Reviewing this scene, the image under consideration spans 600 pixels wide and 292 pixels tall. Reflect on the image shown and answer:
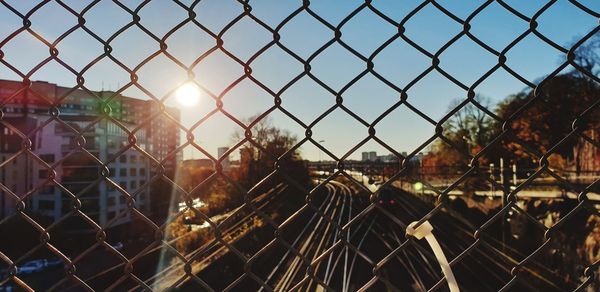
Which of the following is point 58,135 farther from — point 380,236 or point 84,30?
point 84,30

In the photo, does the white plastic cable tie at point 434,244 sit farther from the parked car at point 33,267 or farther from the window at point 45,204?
the window at point 45,204

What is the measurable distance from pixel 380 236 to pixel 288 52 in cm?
1637

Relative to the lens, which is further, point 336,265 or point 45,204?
point 45,204

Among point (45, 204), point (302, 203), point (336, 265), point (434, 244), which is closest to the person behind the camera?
point (434, 244)

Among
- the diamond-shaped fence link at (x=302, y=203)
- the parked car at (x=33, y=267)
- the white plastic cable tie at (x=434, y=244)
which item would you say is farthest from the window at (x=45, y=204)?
the white plastic cable tie at (x=434, y=244)

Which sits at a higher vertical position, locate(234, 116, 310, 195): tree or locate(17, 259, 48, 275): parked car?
locate(17, 259, 48, 275): parked car

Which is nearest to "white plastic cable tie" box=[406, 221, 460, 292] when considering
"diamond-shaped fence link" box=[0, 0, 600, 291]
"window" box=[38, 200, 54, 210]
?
"diamond-shaped fence link" box=[0, 0, 600, 291]

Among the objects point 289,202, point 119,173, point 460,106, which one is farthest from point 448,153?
point 460,106

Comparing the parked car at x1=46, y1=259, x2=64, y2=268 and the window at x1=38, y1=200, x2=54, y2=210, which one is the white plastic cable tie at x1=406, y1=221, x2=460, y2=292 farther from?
the window at x1=38, y1=200, x2=54, y2=210

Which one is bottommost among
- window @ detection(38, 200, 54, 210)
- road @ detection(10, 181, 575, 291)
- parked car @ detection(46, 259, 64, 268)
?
road @ detection(10, 181, 575, 291)

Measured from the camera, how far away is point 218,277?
10672 millimetres

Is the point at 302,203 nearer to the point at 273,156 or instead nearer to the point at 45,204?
the point at 273,156

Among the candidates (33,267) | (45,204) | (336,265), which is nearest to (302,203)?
(336,265)

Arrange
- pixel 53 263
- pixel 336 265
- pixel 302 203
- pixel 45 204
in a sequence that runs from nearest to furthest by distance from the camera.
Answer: pixel 336 265 < pixel 302 203 < pixel 53 263 < pixel 45 204
